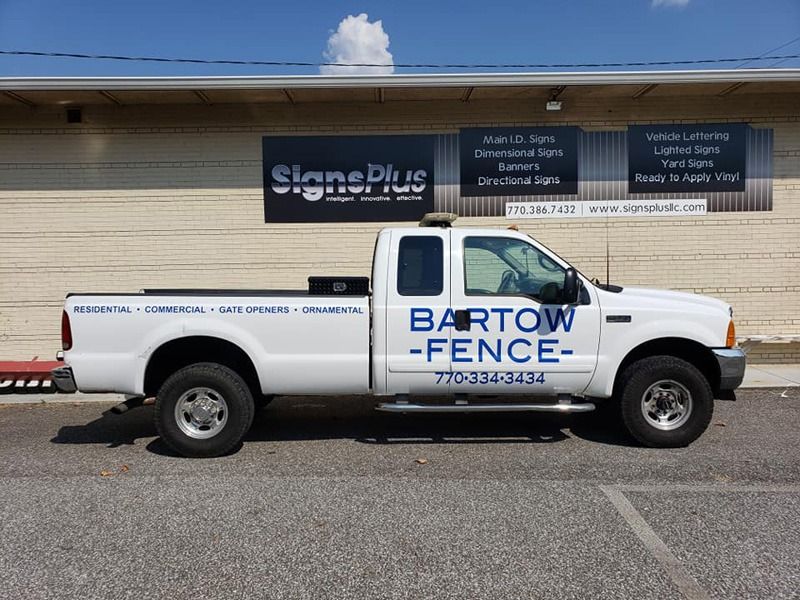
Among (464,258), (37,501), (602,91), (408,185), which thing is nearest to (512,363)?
(464,258)

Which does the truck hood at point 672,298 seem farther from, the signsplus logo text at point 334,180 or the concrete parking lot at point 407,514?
the signsplus logo text at point 334,180

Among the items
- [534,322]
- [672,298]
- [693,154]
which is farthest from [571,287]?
[693,154]

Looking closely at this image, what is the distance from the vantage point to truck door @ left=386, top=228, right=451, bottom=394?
213 inches

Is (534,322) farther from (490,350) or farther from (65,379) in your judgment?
(65,379)

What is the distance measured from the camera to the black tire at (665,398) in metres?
5.39

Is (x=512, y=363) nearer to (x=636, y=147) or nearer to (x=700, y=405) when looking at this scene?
(x=700, y=405)

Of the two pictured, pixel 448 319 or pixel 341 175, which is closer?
pixel 448 319

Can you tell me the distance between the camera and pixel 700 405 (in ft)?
17.7

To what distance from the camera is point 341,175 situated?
31.6ft

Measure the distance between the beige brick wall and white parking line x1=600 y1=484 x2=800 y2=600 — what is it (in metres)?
5.57

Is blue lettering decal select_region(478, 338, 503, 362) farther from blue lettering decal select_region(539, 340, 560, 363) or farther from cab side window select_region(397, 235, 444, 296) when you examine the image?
cab side window select_region(397, 235, 444, 296)

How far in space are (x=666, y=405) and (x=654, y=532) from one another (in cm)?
198

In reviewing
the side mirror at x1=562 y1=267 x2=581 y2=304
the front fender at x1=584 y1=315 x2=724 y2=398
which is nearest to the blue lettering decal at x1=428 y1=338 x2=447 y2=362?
the side mirror at x1=562 y1=267 x2=581 y2=304

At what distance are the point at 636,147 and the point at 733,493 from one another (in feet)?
21.7
